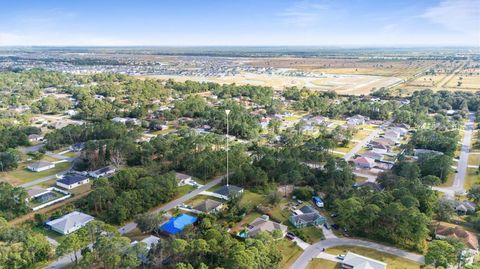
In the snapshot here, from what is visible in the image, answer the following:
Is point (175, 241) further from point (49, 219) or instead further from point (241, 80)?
point (241, 80)

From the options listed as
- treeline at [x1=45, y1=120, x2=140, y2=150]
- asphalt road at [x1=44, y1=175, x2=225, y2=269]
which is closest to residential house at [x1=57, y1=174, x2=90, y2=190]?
asphalt road at [x1=44, y1=175, x2=225, y2=269]

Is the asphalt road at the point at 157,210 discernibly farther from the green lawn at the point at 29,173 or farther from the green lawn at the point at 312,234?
the green lawn at the point at 29,173

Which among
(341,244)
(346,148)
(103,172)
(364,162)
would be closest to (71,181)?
(103,172)

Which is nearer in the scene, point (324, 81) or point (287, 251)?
point (287, 251)

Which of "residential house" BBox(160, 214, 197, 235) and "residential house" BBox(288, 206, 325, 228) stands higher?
"residential house" BBox(160, 214, 197, 235)

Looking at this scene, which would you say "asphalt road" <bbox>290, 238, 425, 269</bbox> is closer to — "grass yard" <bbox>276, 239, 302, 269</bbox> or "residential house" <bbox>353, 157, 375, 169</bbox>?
"grass yard" <bbox>276, 239, 302, 269</bbox>

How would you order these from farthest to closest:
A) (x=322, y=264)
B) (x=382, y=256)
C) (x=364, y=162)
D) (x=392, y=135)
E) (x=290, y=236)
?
(x=392, y=135) < (x=364, y=162) < (x=290, y=236) < (x=382, y=256) < (x=322, y=264)

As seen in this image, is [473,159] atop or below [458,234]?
below

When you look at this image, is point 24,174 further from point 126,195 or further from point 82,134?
point 126,195
